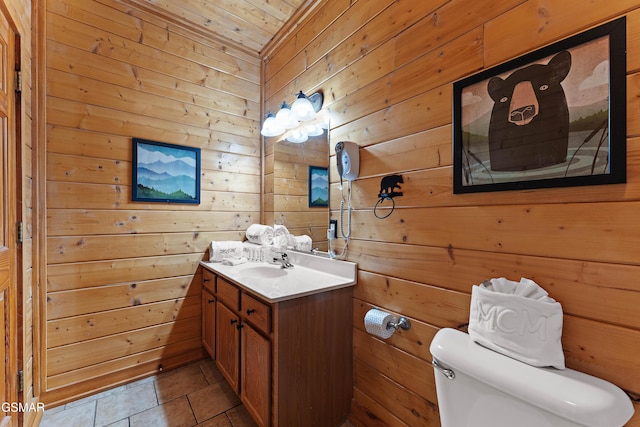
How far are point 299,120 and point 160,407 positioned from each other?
2.08 m

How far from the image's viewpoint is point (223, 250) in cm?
215

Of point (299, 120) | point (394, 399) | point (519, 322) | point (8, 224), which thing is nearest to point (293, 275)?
point (394, 399)

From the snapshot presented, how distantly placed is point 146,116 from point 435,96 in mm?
1964

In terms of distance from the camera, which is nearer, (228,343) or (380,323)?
(380,323)

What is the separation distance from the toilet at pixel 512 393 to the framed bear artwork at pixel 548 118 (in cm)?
58

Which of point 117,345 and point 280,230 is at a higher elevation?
point 280,230

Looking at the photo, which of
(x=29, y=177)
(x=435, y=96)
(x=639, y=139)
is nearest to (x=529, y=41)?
(x=435, y=96)

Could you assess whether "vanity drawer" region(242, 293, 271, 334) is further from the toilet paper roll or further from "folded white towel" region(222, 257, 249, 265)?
"folded white towel" region(222, 257, 249, 265)

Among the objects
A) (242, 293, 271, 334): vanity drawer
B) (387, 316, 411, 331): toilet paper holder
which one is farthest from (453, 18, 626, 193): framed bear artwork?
(242, 293, 271, 334): vanity drawer

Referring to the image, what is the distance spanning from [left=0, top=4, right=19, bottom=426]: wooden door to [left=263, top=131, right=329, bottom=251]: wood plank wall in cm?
149

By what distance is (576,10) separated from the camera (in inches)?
33.2

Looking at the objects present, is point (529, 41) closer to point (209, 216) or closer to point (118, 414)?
point (209, 216)

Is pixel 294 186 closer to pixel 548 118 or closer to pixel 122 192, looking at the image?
pixel 122 192

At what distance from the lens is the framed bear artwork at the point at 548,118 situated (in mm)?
779
